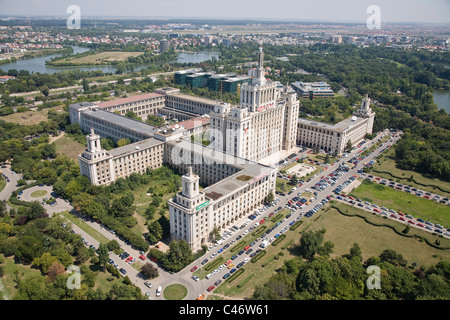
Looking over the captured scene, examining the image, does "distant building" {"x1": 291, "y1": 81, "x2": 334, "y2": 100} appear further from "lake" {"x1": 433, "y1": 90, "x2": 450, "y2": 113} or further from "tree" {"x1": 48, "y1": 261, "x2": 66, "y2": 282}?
"tree" {"x1": 48, "y1": 261, "x2": 66, "y2": 282}

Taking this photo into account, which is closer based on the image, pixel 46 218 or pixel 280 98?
pixel 46 218

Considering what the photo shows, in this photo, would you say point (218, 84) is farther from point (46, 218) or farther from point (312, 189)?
point (46, 218)

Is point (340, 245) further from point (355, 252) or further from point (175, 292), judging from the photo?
point (175, 292)

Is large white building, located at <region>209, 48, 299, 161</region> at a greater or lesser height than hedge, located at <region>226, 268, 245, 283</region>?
greater

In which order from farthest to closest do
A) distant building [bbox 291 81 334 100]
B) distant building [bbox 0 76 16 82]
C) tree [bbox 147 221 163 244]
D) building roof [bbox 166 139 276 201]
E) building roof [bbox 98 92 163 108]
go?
distant building [bbox 0 76 16 82], distant building [bbox 291 81 334 100], building roof [bbox 98 92 163 108], building roof [bbox 166 139 276 201], tree [bbox 147 221 163 244]

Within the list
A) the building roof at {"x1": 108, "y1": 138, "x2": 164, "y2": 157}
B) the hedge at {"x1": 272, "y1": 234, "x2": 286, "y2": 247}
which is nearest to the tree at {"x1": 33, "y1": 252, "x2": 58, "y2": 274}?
the building roof at {"x1": 108, "y1": 138, "x2": 164, "y2": 157}
